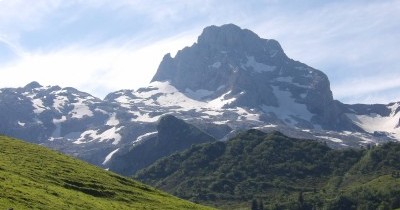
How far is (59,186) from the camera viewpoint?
75.2m


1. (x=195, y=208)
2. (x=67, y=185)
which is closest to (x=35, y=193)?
(x=67, y=185)

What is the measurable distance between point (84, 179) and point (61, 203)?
2439cm

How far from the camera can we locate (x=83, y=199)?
69.4 meters

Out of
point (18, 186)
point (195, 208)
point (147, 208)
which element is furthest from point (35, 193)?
point (195, 208)

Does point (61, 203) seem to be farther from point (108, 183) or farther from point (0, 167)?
point (108, 183)

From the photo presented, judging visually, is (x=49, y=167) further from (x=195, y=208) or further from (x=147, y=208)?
(x=195, y=208)

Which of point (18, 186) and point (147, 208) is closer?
point (18, 186)

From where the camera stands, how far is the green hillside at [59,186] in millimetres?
59219

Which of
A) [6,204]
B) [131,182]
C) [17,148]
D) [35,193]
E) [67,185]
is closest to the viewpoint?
[6,204]

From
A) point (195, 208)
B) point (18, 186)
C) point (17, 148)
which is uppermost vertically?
point (17, 148)

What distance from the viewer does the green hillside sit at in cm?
5922

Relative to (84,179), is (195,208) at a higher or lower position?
lower

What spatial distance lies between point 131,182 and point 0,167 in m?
35.1

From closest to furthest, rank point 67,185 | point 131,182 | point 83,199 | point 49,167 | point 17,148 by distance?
point 83,199
point 67,185
point 49,167
point 17,148
point 131,182
